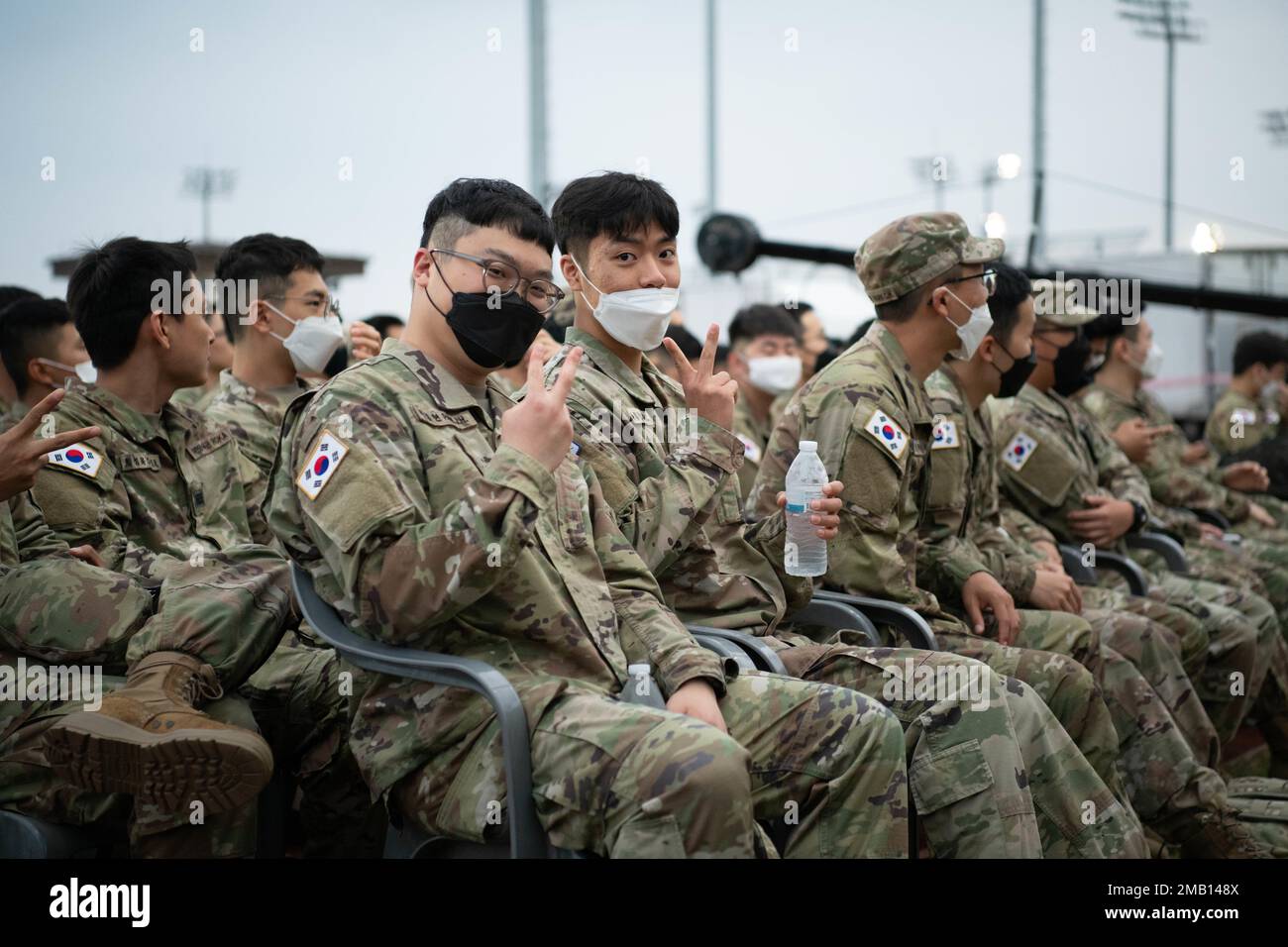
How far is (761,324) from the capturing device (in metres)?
6.72

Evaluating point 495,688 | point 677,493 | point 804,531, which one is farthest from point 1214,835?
point 495,688

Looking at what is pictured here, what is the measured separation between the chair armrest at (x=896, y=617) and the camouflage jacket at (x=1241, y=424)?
20.2 feet

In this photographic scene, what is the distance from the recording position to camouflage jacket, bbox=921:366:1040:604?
4258 millimetres

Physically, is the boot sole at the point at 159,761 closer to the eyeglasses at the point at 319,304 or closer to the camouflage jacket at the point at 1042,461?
the eyeglasses at the point at 319,304

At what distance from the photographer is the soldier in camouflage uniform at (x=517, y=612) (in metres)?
2.40

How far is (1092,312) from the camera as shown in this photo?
570cm

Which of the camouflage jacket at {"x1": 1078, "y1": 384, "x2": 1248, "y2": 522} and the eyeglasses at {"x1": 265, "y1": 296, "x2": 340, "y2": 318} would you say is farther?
the camouflage jacket at {"x1": 1078, "y1": 384, "x2": 1248, "y2": 522}

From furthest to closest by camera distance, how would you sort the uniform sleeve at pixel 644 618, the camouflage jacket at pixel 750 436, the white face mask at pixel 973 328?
1. the camouflage jacket at pixel 750 436
2. the white face mask at pixel 973 328
3. the uniform sleeve at pixel 644 618

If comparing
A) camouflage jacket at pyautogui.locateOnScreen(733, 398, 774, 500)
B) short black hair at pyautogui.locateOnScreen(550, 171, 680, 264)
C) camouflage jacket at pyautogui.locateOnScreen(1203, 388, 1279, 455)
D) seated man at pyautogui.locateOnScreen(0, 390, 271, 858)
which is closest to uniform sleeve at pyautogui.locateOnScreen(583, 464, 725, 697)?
short black hair at pyautogui.locateOnScreen(550, 171, 680, 264)

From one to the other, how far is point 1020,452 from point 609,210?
2591mm

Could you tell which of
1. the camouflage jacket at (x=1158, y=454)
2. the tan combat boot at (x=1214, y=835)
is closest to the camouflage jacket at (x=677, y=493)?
the tan combat boot at (x=1214, y=835)

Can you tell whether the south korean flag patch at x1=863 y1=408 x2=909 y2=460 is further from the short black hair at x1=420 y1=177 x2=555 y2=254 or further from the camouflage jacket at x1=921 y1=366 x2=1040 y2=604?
the short black hair at x1=420 y1=177 x2=555 y2=254

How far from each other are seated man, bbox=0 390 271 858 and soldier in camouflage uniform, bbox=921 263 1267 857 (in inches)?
86.1
